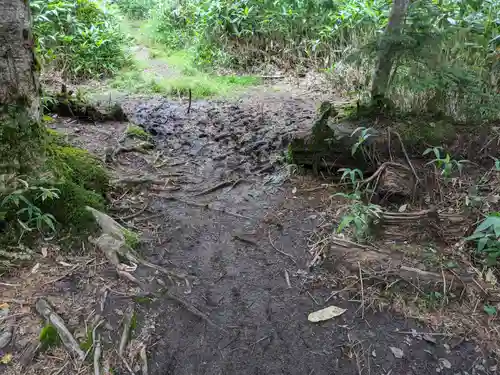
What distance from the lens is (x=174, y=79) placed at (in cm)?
831

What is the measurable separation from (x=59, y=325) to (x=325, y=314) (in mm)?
1675

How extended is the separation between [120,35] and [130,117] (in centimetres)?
408

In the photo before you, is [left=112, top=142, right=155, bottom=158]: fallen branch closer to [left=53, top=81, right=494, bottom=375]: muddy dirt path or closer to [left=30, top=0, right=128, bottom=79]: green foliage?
[left=53, top=81, right=494, bottom=375]: muddy dirt path

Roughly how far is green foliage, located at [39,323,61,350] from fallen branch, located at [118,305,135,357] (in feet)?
1.12

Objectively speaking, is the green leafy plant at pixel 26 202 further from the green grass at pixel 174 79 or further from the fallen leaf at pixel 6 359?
the green grass at pixel 174 79

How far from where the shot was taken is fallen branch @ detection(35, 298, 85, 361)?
7.42 ft

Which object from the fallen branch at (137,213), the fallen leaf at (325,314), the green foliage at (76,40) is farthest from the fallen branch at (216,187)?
the green foliage at (76,40)

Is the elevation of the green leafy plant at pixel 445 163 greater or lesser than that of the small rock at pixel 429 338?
greater

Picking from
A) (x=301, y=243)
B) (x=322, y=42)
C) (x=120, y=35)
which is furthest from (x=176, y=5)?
(x=301, y=243)

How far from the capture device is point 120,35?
952cm

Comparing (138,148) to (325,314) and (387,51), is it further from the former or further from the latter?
(325,314)

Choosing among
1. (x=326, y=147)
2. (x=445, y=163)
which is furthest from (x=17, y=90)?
(x=445, y=163)

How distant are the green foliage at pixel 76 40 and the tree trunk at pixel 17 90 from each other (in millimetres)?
5322

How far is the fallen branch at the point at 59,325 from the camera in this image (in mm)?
2262
